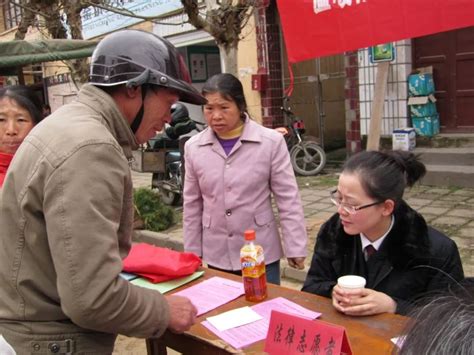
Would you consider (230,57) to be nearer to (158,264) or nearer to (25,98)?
(25,98)

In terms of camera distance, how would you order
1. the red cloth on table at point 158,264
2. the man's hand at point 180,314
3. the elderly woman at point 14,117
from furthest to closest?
1. the elderly woman at point 14,117
2. the red cloth on table at point 158,264
3. the man's hand at point 180,314

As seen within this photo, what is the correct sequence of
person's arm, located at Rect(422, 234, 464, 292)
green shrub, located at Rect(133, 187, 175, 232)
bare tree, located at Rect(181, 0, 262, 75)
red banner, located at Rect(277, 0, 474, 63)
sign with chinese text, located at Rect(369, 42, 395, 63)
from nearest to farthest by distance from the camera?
person's arm, located at Rect(422, 234, 464, 292)
red banner, located at Rect(277, 0, 474, 63)
bare tree, located at Rect(181, 0, 262, 75)
green shrub, located at Rect(133, 187, 175, 232)
sign with chinese text, located at Rect(369, 42, 395, 63)

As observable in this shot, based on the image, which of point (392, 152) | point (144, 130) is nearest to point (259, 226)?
point (392, 152)

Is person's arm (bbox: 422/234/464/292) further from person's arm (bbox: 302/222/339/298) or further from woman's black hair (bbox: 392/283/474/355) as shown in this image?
woman's black hair (bbox: 392/283/474/355)

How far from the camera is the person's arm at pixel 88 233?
1.26m

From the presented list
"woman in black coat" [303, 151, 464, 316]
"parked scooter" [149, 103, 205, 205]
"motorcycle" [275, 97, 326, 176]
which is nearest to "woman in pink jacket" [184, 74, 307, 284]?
"woman in black coat" [303, 151, 464, 316]

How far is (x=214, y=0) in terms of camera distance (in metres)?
5.14

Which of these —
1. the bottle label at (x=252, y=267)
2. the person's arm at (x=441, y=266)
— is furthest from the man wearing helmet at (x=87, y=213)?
the person's arm at (x=441, y=266)

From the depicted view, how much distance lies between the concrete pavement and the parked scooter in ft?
1.64

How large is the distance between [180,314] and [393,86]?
6624 mm

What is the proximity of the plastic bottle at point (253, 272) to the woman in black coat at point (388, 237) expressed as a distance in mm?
270

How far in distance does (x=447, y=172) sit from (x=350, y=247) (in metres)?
4.93

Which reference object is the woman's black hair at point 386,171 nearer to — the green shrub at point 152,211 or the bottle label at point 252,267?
the bottle label at point 252,267

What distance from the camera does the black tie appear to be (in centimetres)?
206
